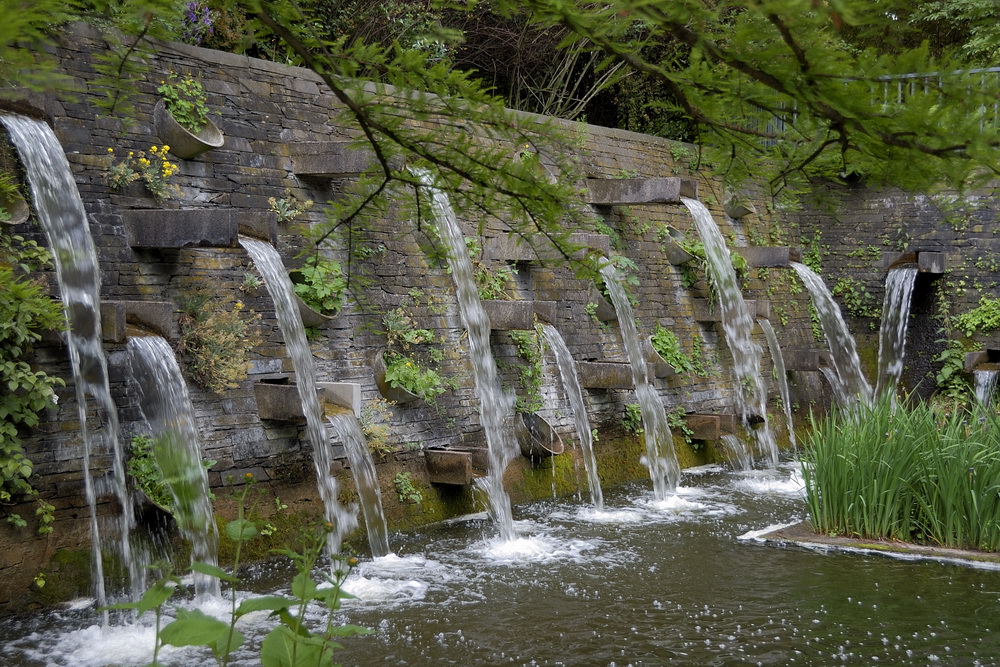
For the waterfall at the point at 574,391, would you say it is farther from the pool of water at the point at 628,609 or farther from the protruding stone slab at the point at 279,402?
the protruding stone slab at the point at 279,402

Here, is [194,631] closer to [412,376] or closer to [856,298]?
[412,376]

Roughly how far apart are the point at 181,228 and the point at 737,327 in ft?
23.1

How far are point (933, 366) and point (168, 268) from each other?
9920 millimetres

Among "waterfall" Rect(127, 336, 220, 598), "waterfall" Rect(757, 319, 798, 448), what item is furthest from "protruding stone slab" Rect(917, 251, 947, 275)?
"waterfall" Rect(127, 336, 220, 598)

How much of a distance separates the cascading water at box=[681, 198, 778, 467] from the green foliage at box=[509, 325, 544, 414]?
3108 millimetres

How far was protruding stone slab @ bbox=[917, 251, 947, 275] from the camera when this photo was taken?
40.3 feet

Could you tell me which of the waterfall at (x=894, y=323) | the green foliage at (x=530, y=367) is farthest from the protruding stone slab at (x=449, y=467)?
the waterfall at (x=894, y=323)

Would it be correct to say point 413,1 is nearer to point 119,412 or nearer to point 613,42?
point 119,412

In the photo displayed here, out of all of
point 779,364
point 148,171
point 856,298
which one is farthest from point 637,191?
point 148,171

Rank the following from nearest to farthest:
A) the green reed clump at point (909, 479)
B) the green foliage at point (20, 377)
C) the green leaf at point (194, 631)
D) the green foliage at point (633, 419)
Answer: the green leaf at point (194, 631) → the green foliage at point (20, 377) → the green reed clump at point (909, 479) → the green foliage at point (633, 419)

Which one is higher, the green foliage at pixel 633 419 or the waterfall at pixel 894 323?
the waterfall at pixel 894 323

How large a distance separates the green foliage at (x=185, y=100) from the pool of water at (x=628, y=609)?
3.10m

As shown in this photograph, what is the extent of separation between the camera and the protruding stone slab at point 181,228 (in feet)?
19.4

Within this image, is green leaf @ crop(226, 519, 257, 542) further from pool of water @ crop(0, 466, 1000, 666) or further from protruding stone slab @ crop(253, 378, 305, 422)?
protruding stone slab @ crop(253, 378, 305, 422)
